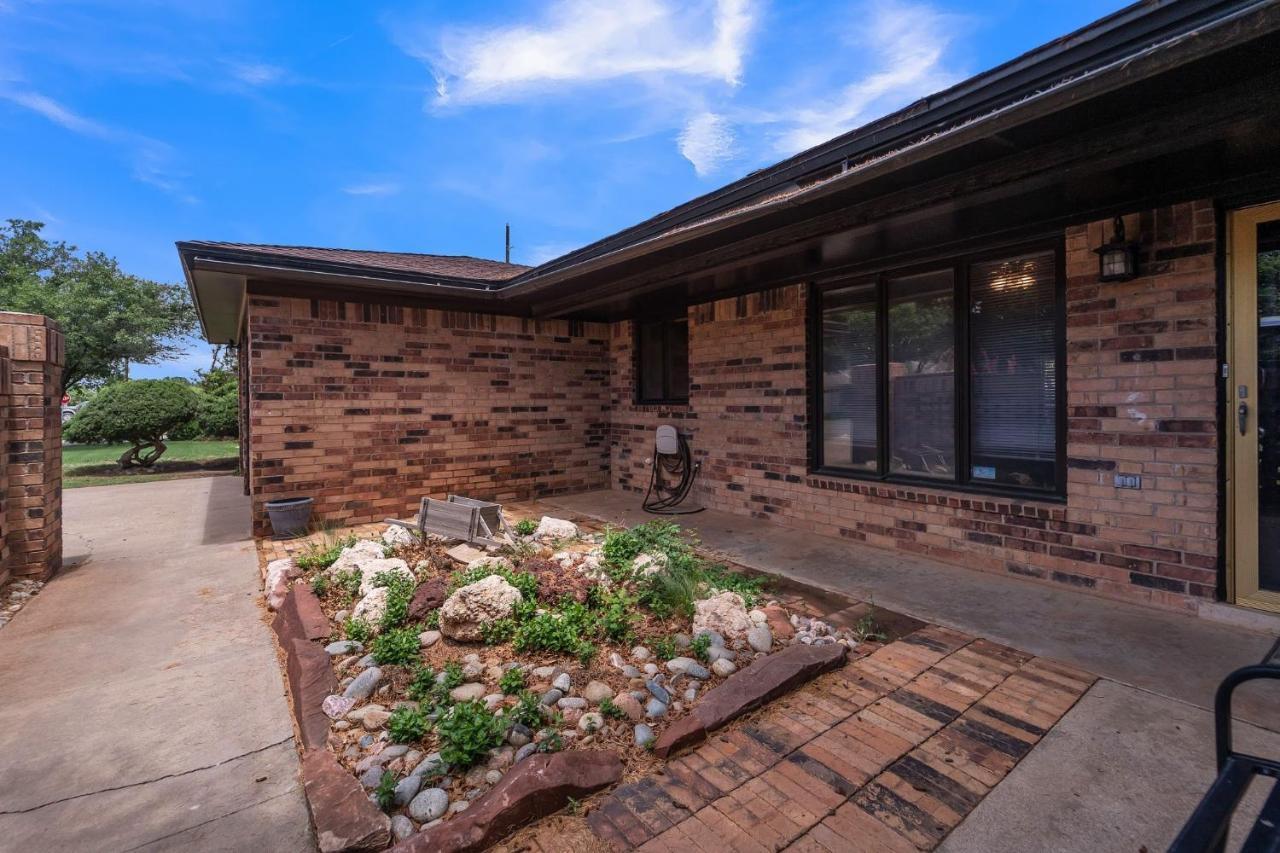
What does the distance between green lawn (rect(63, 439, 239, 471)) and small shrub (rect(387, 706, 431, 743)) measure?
12160 millimetres

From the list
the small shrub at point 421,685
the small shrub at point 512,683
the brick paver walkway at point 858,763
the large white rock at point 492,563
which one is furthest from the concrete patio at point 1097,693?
the small shrub at point 421,685

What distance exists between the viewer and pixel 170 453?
1283 centimetres

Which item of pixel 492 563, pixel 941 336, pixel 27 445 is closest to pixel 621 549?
pixel 492 563

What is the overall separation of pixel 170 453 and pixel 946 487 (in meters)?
15.4

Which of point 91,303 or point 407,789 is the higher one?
point 91,303

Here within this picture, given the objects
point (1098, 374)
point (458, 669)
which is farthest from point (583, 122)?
point (458, 669)

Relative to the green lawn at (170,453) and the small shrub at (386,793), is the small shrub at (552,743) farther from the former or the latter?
the green lawn at (170,453)

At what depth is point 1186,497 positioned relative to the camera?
315 centimetres

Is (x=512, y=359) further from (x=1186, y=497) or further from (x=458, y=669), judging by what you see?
(x=1186, y=497)

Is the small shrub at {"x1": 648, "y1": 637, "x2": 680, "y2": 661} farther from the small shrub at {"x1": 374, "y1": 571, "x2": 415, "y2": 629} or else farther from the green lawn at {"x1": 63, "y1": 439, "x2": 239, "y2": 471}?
the green lawn at {"x1": 63, "y1": 439, "x2": 239, "y2": 471}

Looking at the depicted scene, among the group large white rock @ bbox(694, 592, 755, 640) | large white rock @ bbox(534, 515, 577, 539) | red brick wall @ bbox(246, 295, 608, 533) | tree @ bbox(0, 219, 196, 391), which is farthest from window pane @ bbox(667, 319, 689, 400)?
tree @ bbox(0, 219, 196, 391)

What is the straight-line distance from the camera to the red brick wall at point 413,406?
5391 mm

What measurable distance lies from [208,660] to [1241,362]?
219 inches

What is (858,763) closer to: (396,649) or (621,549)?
(396,649)
